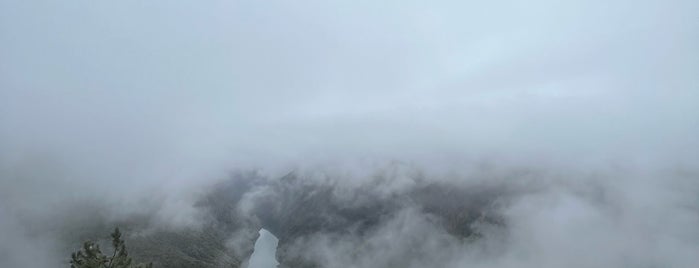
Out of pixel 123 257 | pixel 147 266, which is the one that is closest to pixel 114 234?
pixel 123 257

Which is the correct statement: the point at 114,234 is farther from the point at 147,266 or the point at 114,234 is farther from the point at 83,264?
the point at 147,266

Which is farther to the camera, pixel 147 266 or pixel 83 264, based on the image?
pixel 147 266

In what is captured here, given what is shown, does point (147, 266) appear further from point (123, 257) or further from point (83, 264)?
point (83, 264)

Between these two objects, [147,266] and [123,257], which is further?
[147,266]

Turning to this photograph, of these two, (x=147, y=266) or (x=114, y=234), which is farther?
(x=147, y=266)

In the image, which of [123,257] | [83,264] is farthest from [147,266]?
[83,264]

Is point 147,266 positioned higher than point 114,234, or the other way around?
point 114,234
